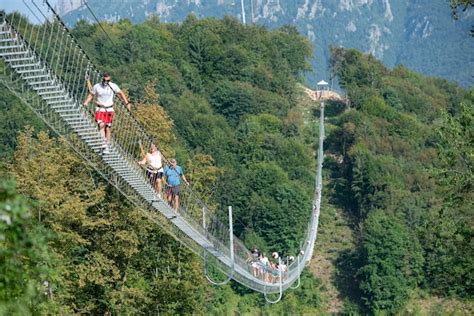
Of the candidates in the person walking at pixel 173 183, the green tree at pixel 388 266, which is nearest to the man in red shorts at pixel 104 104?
the person walking at pixel 173 183

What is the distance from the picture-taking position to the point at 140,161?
22438 mm

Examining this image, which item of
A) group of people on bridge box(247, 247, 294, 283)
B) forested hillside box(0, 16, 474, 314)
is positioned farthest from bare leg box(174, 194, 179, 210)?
group of people on bridge box(247, 247, 294, 283)

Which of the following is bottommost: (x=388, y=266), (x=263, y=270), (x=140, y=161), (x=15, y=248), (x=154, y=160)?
→ (x=15, y=248)

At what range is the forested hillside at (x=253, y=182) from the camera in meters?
29.2

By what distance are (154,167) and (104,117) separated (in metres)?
3.33

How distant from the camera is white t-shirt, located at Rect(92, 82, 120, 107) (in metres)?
19.6

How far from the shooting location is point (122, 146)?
2119 cm

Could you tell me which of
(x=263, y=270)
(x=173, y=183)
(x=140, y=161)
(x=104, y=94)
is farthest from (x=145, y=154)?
(x=263, y=270)

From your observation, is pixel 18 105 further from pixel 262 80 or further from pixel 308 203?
pixel 262 80

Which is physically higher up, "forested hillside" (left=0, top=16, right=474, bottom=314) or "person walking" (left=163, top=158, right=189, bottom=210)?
"forested hillside" (left=0, top=16, right=474, bottom=314)

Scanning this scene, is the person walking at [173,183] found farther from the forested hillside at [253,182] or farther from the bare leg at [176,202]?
the forested hillside at [253,182]

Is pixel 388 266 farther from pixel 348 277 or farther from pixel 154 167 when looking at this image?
pixel 154 167

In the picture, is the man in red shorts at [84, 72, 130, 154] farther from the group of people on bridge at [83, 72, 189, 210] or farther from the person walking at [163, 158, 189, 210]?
the person walking at [163, 158, 189, 210]

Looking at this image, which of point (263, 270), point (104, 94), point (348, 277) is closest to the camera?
point (104, 94)
